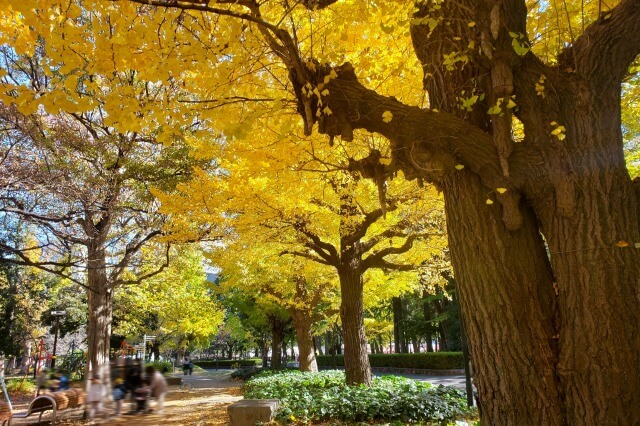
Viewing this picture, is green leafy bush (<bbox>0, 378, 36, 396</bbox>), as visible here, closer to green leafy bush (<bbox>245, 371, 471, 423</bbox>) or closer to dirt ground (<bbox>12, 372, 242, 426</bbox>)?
dirt ground (<bbox>12, 372, 242, 426</bbox>)

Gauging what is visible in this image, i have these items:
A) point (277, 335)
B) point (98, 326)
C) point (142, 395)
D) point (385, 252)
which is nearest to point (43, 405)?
point (142, 395)

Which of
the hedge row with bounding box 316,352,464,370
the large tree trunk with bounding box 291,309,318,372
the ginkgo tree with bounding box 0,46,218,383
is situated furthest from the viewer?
the hedge row with bounding box 316,352,464,370

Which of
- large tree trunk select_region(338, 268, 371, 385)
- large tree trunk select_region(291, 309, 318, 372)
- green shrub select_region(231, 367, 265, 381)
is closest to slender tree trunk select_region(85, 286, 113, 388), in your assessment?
large tree trunk select_region(338, 268, 371, 385)

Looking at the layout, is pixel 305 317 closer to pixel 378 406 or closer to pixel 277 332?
pixel 277 332

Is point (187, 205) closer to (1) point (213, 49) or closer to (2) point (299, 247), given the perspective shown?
(2) point (299, 247)

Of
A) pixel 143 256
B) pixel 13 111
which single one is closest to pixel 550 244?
pixel 13 111

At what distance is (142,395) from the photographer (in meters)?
6.16

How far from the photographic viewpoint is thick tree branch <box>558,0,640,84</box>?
296 centimetres

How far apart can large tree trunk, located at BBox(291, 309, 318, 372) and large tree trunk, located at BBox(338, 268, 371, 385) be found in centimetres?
834

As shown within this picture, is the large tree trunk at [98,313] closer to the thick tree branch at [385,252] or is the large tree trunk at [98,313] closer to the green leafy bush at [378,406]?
the green leafy bush at [378,406]

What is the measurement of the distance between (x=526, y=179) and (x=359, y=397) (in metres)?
5.05

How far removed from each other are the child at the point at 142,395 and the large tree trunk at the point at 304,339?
11408mm

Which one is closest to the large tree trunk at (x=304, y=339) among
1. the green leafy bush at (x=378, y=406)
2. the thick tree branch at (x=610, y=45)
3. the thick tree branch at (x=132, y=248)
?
the thick tree branch at (x=132, y=248)

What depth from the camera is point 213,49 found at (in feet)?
13.1
